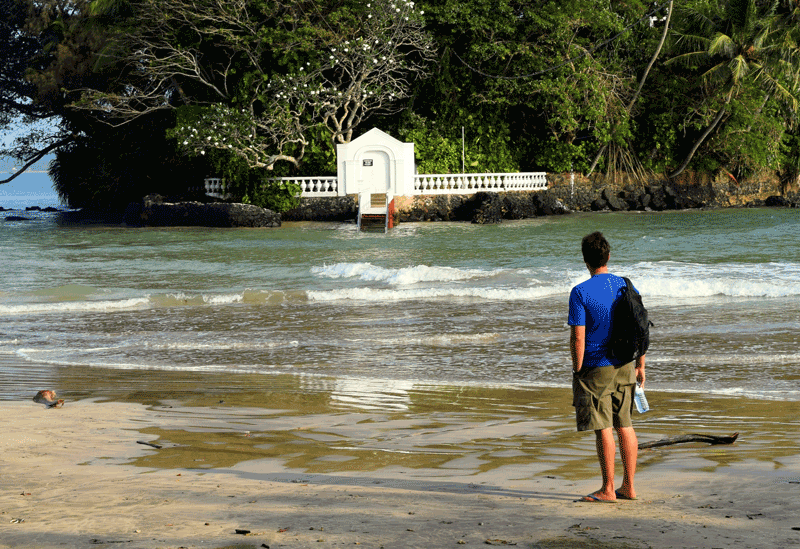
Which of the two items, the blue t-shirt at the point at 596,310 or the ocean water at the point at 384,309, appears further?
the ocean water at the point at 384,309

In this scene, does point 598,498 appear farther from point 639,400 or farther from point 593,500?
point 639,400

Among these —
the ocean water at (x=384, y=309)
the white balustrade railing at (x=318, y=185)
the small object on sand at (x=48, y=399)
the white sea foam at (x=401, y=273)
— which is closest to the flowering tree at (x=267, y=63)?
the white balustrade railing at (x=318, y=185)

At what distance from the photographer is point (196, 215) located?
103 ft

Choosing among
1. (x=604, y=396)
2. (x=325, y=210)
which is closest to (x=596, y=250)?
(x=604, y=396)

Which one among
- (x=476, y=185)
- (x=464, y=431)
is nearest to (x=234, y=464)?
(x=464, y=431)

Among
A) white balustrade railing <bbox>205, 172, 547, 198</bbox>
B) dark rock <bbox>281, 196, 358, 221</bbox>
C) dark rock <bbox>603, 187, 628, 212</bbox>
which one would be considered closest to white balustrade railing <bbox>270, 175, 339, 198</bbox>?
white balustrade railing <bbox>205, 172, 547, 198</bbox>

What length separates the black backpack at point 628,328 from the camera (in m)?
4.20

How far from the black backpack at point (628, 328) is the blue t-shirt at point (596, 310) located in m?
0.04

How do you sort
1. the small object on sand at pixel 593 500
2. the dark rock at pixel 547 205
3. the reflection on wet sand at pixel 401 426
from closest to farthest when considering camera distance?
the small object on sand at pixel 593 500 → the reflection on wet sand at pixel 401 426 → the dark rock at pixel 547 205

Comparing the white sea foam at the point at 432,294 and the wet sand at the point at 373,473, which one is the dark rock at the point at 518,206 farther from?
the wet sand at the point at 373,473

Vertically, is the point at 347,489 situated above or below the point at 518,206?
below

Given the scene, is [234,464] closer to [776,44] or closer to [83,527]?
[83,527]

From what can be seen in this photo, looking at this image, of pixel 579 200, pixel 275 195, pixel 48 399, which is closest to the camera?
pixel 48 399

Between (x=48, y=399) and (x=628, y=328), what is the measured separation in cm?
449
